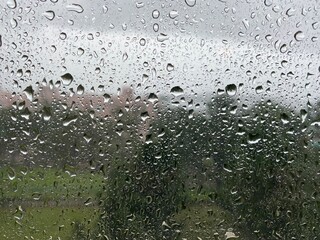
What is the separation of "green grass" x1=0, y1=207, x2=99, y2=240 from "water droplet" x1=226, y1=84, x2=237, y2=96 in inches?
15.9

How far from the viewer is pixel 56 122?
80 centimetres

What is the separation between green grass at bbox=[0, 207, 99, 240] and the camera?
0.79 m

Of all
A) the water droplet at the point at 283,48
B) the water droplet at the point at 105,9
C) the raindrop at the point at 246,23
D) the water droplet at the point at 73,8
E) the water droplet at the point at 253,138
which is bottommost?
the water droplet at the point at 253,138

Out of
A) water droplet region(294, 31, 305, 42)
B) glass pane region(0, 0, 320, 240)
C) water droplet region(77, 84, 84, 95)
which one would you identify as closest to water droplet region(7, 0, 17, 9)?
glass pane region(0, 0, 320, 240)

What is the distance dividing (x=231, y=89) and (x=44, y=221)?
520mm

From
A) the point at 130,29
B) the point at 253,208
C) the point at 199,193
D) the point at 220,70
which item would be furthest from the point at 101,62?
the point at 253,208

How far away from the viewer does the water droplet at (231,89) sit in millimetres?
802

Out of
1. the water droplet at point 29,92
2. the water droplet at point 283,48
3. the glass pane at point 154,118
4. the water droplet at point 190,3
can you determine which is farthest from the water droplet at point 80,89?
the water droplet at point 283,48

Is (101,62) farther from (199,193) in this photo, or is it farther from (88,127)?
(199,193)

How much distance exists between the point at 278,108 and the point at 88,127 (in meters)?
0.44

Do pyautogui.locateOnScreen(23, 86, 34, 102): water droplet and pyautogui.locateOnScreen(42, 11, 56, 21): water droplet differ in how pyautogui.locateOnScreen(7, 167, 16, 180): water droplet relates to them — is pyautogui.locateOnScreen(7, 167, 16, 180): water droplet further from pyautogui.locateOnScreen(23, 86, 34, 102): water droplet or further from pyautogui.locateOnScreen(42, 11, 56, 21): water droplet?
pyautogui.locateOnScreen(42, 11, 56, 21): water droplet

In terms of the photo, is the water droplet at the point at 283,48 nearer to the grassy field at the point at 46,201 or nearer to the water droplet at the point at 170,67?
the water droplet at the point at 170,67

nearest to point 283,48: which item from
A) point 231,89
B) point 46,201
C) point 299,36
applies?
point 299,36

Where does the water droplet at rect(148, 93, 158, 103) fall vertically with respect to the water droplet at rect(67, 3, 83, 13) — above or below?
below
